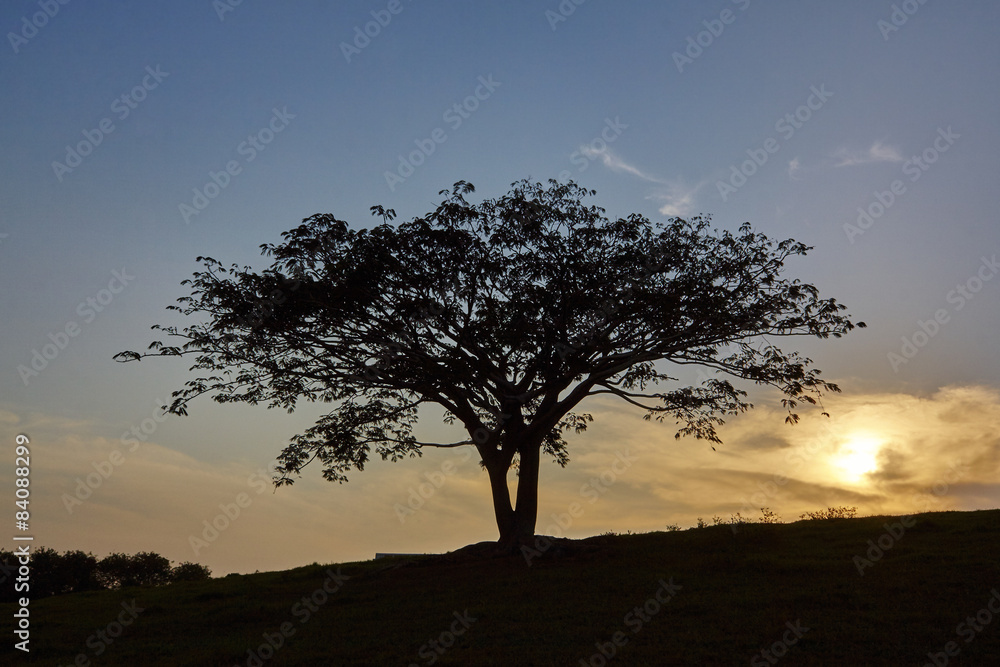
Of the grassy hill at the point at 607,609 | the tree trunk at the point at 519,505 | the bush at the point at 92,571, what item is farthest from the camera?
the bush at the point at 92,571

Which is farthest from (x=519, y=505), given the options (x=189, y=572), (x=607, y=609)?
(x=189, y=572)

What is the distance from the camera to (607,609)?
16.8 metres

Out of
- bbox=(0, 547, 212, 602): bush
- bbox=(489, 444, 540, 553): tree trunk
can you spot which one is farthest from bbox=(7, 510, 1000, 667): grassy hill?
bbox=(0, 547, 212, 602): bush

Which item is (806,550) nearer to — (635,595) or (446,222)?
(635,595)

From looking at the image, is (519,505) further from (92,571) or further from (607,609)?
(92,571)

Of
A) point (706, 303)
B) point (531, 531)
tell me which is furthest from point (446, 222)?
point (531, 531)

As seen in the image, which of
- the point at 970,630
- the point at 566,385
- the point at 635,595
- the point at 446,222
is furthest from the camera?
the point at 566,385

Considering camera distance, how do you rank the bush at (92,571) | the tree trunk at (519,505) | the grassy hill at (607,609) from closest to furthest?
the grassy hill at (607,609)
the tree trunk at (519,505)
the bush at (92,571)

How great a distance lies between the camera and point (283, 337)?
23.3 metres

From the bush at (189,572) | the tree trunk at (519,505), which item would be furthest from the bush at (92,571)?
the tree trunk at (519,505)

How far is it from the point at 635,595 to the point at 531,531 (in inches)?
275

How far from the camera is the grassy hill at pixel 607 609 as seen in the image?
13.9 metres

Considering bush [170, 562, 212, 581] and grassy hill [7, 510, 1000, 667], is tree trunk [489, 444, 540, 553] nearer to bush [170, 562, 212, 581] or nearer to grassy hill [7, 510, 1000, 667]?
grassy hill [7, 510, 1000, 667]

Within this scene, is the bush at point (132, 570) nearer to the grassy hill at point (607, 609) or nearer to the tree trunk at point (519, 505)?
the grassy hill at point (607, 609)
